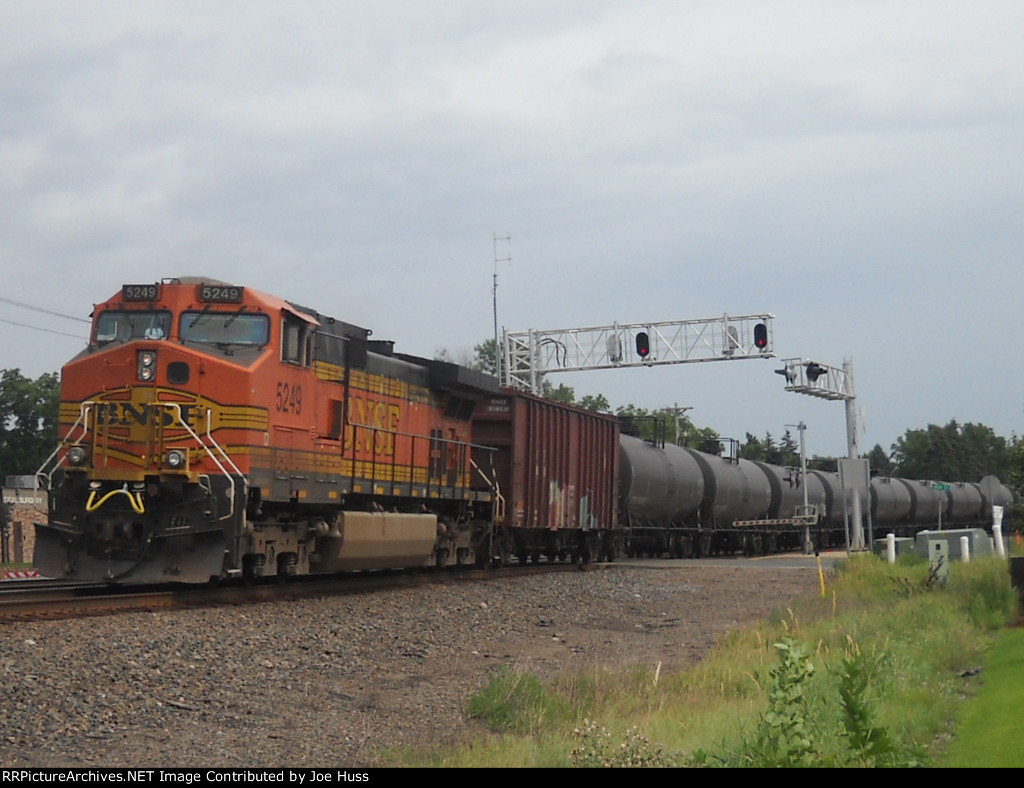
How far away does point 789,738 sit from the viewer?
682cm

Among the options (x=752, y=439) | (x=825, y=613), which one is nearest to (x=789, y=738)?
(x=825, y=613)

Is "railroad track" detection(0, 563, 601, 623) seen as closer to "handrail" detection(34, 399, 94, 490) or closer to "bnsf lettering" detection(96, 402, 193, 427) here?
"handrail" detection(34, 399, 94, 490)

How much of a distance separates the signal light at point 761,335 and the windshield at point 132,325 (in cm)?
2663

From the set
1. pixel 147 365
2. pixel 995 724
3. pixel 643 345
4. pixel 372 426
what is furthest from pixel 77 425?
pixel 643 345

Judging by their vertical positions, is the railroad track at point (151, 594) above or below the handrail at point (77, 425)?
below

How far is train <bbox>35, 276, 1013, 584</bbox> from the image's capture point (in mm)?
15086

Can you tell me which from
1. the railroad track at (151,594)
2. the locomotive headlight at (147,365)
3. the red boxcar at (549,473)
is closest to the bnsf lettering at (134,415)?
Result: the locomotive headlight at (147,365)

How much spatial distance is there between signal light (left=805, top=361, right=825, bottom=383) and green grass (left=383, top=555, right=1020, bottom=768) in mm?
25542

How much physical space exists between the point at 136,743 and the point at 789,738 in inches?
171

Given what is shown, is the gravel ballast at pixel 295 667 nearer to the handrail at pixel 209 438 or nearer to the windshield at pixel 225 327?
the handrail at pixel 209 438

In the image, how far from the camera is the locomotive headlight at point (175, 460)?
49.2ft

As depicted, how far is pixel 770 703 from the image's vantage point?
7.45m

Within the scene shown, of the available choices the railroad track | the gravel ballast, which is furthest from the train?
the gravel ballast

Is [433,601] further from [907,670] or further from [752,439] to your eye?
[752,439]
